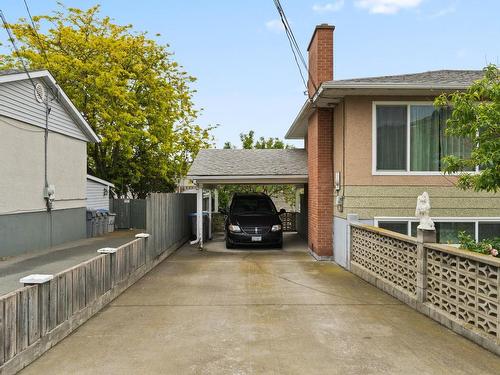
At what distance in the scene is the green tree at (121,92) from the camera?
2262 centimetres

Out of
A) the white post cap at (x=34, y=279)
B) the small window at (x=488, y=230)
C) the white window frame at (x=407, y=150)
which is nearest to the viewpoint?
the white post cap at (x=34, y=279)

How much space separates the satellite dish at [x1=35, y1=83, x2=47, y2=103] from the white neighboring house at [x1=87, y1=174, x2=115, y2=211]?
604 centimetres

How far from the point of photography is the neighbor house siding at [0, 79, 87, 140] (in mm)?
11531

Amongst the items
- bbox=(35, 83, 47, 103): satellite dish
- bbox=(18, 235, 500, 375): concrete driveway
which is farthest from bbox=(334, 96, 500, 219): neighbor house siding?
bbox=(35, 83, 47, 103): satellite dish

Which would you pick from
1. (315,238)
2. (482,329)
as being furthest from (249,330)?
(315,238)

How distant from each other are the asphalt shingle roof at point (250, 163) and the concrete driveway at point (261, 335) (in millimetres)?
5730

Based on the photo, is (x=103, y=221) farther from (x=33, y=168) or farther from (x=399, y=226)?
(x=399, y=226)

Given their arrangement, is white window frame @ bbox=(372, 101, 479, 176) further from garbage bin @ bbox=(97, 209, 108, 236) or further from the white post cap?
garbage bin @ bbox=(97, 209, 108, 236)

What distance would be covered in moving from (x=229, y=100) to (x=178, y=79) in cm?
363

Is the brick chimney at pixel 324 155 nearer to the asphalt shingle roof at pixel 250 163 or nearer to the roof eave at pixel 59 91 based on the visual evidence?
the asphalt shingle roof at pixel 250 163

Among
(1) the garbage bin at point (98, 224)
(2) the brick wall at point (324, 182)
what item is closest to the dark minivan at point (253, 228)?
(2) the brick wall at point (324, 182)

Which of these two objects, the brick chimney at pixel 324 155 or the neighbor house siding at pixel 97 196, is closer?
the brick chimney at pixel 324 155

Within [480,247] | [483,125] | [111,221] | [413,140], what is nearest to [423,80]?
[413,140]

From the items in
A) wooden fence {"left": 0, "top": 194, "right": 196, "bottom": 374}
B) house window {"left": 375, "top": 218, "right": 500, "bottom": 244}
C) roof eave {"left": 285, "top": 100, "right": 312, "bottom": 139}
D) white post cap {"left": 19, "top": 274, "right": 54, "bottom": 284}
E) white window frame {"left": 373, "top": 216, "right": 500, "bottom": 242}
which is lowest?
wooden fence {"left": 0, "top": 194, "right": 196, "bottom": 374}
